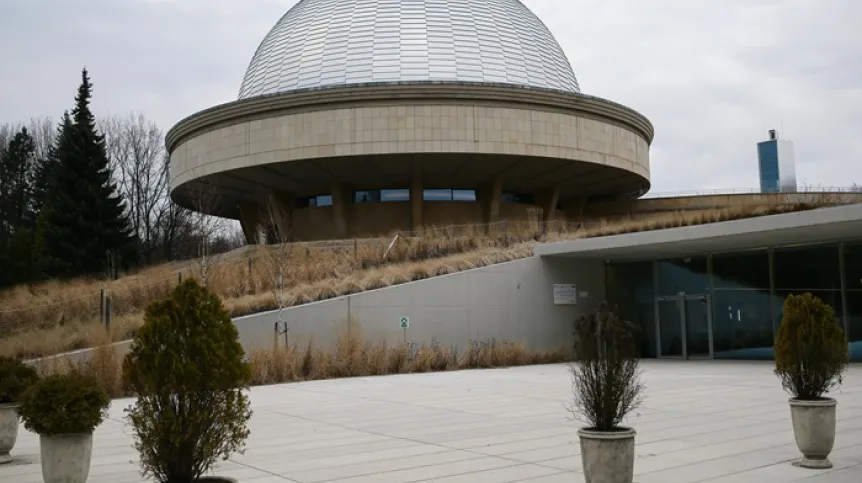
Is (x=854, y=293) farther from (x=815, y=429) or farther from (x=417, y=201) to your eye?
(x=417, y=201)

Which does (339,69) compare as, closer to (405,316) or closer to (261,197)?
(261,197)

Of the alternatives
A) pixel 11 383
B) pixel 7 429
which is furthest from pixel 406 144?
pixel 7 429

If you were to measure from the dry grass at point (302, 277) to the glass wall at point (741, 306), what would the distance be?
152 cm

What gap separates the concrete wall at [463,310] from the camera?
22766 millimetres

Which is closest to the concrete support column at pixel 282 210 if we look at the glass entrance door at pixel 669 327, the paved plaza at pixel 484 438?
the glass entrance door at pixel 669 327

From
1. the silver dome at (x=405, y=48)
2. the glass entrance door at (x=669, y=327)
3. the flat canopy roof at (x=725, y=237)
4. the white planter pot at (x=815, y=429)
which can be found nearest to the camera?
the white planter pot at (x=815, y=429)

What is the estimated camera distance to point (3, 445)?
30.0 ft

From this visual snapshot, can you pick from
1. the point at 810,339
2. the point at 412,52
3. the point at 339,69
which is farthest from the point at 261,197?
the point at 810,339

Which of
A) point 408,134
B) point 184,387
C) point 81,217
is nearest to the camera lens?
point 184,387

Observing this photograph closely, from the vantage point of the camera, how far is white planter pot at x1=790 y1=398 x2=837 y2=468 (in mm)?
7895

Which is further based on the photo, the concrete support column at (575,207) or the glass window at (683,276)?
the concrete support column at (575,207)

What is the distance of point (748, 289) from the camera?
80.7 ft

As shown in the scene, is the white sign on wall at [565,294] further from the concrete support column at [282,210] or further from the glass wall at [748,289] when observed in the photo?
the concrete support column at [282,210]

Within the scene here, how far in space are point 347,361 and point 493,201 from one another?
73.8 feet
